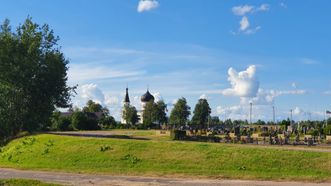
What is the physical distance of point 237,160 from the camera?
30.0 metres

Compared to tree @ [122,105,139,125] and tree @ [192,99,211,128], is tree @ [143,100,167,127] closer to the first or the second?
tree @ [122,105,139,125]

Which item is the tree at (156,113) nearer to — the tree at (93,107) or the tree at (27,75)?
the tree at (93,107)

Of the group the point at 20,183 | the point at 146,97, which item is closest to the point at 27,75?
the point at 20,183

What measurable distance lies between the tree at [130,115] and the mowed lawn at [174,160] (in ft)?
284

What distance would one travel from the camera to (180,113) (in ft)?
392

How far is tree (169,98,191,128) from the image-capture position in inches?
4680

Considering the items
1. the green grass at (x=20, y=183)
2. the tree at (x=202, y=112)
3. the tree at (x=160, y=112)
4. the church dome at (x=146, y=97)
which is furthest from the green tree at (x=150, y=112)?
the green grass at (x=20, y=183)

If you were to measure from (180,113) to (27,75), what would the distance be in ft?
296

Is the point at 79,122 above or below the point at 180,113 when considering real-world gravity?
below

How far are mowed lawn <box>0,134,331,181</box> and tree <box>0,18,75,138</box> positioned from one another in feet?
12.8

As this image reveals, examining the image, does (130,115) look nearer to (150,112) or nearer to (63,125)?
(150,112)

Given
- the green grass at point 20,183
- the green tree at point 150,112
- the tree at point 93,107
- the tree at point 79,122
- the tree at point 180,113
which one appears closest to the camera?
the green grass at point 20,183

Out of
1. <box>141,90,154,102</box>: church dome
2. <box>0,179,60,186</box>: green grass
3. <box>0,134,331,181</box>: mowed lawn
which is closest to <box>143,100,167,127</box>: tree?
<box>141,90,154,102</box>: church dome

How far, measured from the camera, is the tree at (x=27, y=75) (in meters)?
27.3
